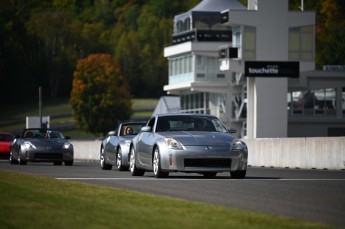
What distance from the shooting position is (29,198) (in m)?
16.6

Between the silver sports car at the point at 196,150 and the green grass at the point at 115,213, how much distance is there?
20.4 ft

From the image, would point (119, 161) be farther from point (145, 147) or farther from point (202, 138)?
point (202, 138)

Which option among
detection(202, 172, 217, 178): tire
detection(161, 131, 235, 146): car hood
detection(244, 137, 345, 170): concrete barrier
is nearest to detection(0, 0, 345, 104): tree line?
detection(244, 137, 345, 170): concrete barrier

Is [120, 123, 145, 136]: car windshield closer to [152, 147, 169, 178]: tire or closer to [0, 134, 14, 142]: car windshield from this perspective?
[152, 147, 169, 178]: tire

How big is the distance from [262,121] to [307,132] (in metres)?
24.8

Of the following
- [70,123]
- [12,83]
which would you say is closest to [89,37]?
[12,83]

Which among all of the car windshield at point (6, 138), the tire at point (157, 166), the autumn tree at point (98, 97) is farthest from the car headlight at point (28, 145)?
the autumn tree at point (98, 97)

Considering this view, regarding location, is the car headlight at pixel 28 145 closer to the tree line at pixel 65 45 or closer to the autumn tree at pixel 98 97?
the autumn tree at pixel 98 97

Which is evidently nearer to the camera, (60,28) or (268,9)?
(268,9)

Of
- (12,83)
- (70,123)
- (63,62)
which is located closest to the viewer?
A: (70,123)

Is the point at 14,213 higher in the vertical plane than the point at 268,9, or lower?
lower

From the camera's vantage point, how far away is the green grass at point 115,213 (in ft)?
41.8

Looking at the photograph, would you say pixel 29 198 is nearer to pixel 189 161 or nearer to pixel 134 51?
pixel 189 161

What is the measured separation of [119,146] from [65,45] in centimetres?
16547
